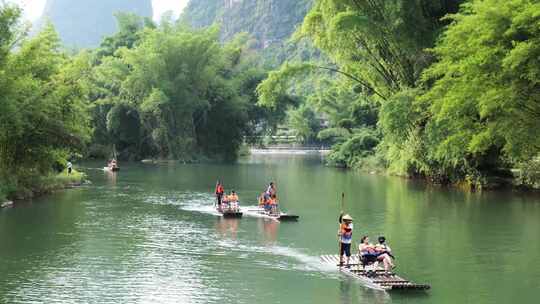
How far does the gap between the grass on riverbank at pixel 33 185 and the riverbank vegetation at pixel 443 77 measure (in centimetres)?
1757

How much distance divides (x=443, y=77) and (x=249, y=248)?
2211 centimetres

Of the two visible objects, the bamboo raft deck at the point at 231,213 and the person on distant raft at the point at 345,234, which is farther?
the bamboo raft deck at the point at 231,213

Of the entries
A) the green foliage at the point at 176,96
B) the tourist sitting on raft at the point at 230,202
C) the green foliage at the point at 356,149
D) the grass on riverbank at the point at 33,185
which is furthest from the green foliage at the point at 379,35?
the green foliage at the point at 176,96

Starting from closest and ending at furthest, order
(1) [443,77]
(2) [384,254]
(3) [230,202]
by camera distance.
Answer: (2) [384,254] → (3) [230,202] → (1) [443,77]

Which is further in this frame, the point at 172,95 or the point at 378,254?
the point at 172,95

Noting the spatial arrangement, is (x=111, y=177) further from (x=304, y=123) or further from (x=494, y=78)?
(x=304, y=123)

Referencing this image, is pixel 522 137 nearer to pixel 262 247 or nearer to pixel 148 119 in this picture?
pixel 262 247

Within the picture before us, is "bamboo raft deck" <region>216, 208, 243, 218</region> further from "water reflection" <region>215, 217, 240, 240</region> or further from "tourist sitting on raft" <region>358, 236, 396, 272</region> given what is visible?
"tourist sitting on raft" <region>358, 236, 396, 272</region>

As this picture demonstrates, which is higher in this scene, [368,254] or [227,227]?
[368,254]

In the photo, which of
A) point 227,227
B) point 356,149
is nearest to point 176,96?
point 356,149

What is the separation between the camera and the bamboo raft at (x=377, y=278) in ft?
69.2

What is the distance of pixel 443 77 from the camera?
46.2 metres

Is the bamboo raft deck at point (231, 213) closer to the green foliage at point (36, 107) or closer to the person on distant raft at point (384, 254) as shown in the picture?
the green foliage at point (36, 107)

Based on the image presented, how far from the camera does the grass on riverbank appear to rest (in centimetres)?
4219
